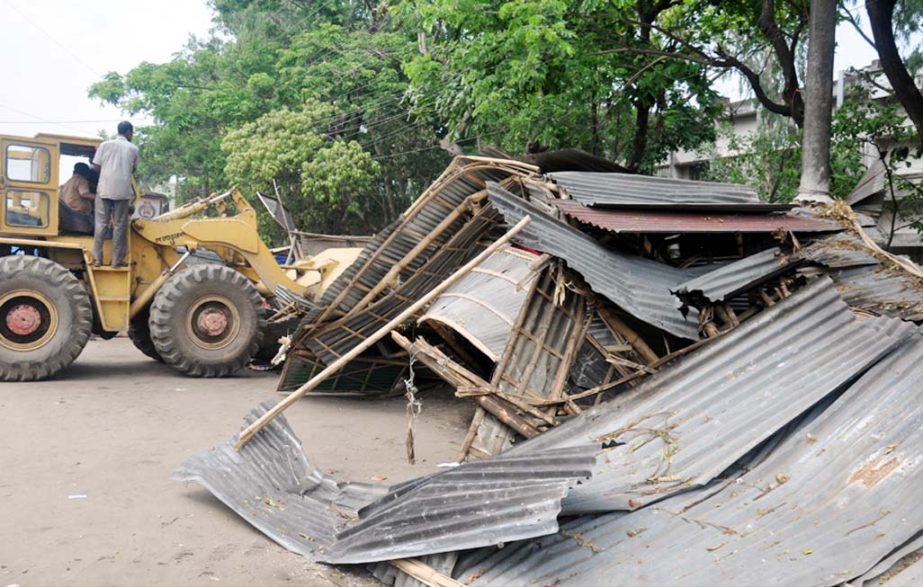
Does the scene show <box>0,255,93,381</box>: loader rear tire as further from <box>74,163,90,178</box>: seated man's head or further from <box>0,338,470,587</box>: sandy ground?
<box>74,163,90,178</box>: seated man's head

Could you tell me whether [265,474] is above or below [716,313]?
below

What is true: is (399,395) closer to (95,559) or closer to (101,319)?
(101,319)

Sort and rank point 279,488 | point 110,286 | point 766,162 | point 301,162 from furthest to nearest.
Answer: point 301,162 → point 766,162 → point 110,286 → point 279,488

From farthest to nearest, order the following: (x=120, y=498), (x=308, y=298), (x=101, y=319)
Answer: (x=308, y=298), (x=101, y=319), (x=120, y=498)

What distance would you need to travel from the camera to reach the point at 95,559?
4.76 metres

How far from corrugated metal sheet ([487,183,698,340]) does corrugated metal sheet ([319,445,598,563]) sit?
6.17 ft

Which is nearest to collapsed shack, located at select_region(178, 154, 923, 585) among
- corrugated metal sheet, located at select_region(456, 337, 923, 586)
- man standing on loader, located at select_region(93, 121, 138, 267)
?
corrugated metal sheet, located at select_region(456, 337, 923, 586)

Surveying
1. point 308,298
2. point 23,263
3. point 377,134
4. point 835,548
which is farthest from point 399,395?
point 377,134

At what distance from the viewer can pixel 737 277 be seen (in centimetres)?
608

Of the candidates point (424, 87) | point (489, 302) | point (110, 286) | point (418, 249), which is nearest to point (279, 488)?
point (489, 302)

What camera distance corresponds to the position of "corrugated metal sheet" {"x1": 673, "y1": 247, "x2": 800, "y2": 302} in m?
5.83

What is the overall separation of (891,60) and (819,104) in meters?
1.21

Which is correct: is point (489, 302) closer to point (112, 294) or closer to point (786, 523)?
point (786, 523)

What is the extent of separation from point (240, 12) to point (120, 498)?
25213 millimetres
